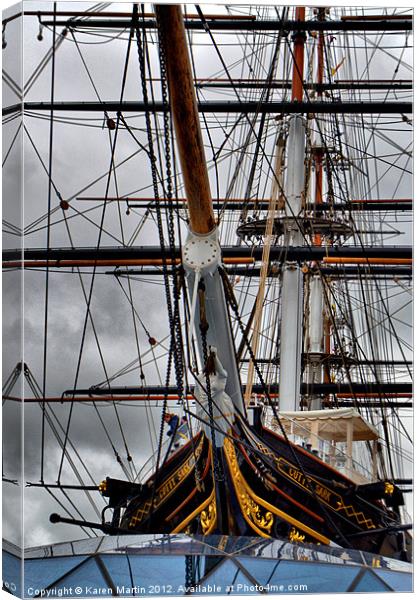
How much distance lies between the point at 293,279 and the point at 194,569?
7.41m

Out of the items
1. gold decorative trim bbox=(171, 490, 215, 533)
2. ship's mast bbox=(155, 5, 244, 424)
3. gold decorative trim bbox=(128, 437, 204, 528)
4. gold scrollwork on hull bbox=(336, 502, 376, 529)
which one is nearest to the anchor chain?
ship's mast bbox=(155, 5, 244, 424)

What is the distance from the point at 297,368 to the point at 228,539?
6.15m

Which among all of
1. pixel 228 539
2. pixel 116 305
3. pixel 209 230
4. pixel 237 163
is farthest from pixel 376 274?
pixel 228 539

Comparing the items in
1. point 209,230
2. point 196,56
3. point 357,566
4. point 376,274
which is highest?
point 196,56

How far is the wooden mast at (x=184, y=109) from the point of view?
650cm

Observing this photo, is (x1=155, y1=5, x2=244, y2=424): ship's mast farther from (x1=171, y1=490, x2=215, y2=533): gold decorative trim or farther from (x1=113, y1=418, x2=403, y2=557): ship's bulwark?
(x1=171, y1=490, x2=215, y2=533): gold decorative trim

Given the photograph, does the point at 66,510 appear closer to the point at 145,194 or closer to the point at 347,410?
the point at 347,410

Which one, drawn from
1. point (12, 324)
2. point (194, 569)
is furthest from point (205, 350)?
point (194, 569)

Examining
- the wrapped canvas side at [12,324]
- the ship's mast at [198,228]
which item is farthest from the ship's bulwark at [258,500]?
the wrapped canvas side at [12,324]

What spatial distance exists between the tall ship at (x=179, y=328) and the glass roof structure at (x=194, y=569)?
2 centimetres

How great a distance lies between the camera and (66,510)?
29.3 feet

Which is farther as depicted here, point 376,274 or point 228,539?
point 376,274

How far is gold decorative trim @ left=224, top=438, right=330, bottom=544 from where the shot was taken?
8.99 metres

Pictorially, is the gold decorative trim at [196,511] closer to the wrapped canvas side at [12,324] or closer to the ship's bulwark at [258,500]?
the ship's bulwark at [258,500]
